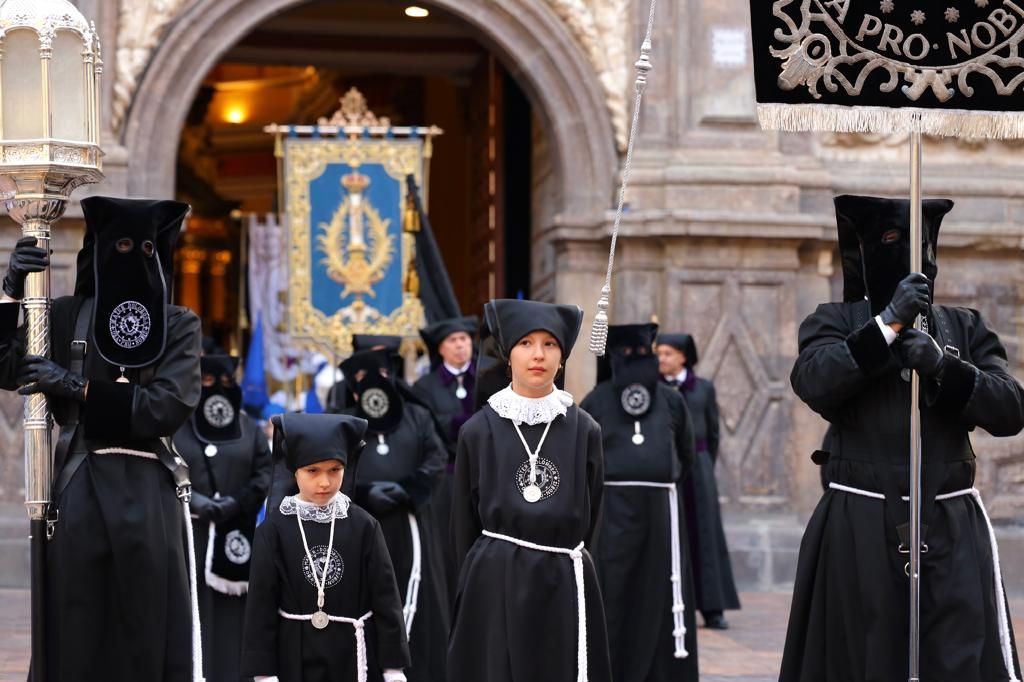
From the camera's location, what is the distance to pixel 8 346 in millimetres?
6414

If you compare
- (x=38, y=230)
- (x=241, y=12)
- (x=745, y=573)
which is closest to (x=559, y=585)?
(x=38, y=230)

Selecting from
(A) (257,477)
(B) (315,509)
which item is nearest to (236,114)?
(A) (257,477)

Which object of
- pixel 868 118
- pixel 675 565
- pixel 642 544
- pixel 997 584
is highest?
pixel 868 118

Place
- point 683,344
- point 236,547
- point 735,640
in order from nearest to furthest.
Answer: point 236,547, point 735,640, point 683,344

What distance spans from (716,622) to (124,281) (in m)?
6.63

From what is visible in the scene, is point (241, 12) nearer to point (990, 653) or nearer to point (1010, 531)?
point (1010, 531)

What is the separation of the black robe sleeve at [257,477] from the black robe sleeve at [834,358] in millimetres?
3806

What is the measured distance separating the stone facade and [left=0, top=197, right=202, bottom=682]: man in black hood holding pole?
721 cm

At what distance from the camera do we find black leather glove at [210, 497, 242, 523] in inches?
374

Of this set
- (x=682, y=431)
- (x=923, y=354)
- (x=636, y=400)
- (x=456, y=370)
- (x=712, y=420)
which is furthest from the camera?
(x=712, y=420)

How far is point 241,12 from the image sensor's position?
14273mm

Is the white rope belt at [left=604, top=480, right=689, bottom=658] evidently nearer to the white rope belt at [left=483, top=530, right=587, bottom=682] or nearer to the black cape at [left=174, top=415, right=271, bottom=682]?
the black cape at [left=174, top=415, right=271, bottom=682]

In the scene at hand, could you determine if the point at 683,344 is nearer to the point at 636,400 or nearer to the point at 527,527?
the point at 636,400

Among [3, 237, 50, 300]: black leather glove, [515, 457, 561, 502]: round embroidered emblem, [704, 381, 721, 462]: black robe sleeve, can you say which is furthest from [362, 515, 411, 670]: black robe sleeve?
[704, 381, 721, 462]: black robe sleeve
